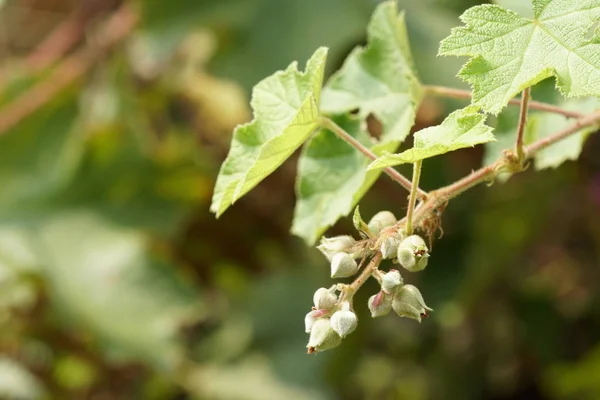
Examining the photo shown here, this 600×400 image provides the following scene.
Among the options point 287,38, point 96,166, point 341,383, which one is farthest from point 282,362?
point 287,38

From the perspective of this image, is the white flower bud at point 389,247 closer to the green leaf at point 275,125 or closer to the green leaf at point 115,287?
the green leaf at point 275,125

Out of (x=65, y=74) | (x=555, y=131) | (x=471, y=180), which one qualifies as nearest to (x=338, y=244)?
(x=471, y=180)

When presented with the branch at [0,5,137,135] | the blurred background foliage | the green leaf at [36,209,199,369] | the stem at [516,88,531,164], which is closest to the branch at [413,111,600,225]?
the stem at [516,88,531,164]

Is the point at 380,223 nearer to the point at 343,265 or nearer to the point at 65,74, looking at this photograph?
the point at 343,265

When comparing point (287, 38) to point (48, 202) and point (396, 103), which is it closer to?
point (48, 202)

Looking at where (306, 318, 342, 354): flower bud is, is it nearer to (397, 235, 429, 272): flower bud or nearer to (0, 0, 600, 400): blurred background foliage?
(397, 235, 429, 272): flower bud

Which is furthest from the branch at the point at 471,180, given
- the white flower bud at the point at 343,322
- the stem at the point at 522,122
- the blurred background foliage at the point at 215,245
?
the blurred background foliage at the point at 215,245
